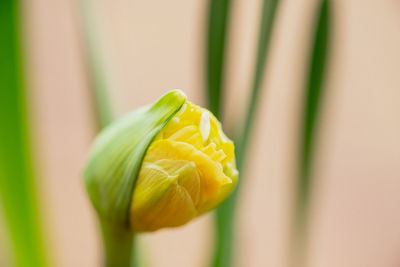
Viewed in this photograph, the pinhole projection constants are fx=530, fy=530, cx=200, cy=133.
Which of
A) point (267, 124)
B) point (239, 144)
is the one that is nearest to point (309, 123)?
point (239, 144)

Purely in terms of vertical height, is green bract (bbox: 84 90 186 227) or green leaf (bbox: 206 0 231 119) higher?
green leaf (bbox: 206 0 231 119)

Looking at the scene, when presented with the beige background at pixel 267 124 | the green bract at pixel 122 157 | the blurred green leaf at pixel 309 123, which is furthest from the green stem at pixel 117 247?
the beige background at pixel 267 124

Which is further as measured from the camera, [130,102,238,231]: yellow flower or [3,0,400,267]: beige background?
[3,0,400,267]: beige background

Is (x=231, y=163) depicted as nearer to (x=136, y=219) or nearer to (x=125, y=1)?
(x=136, y=219)

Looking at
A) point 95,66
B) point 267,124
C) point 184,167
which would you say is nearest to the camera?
point 184,167

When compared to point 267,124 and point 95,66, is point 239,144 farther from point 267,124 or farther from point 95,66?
point 267,124

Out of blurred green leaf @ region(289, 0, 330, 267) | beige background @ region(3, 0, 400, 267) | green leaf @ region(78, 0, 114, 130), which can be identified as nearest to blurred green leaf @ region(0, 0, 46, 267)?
green leaf @ region(78, 0, 114, 130)

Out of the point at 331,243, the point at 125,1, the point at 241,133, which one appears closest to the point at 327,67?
the point at 241,133

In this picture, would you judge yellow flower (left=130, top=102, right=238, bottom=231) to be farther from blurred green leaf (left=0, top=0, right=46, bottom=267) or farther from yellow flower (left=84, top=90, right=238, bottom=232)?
blurred green leaf (left=0, top=0, right=46, bottom=267)
